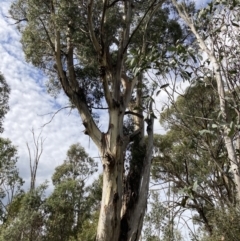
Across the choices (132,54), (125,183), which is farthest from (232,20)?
(125,183)

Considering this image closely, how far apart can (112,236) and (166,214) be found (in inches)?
99.6

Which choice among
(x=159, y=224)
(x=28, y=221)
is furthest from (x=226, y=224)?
(x=28, y=221)

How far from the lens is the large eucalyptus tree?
20.0ft

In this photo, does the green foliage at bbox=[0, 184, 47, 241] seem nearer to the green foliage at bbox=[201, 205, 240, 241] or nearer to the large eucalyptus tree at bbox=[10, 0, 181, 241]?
the large eucalyptus tree at bbox=[10, 0, 181, 241]

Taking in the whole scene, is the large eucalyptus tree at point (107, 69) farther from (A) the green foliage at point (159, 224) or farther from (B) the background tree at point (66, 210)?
(B) the background tree at point (66, 210)

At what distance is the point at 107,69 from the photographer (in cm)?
710

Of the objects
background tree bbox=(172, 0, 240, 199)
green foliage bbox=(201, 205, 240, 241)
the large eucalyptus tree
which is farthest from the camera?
the large eucalyptus tree

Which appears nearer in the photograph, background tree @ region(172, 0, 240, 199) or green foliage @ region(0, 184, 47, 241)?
background tree @ region(172, 0, 240, 199)

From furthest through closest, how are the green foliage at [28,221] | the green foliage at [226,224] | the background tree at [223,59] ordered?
the green foliage at [28,221]
the green foliage at [226,224]
the background tree at [223,59]

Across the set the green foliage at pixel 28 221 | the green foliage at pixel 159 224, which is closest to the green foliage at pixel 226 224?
the green foliage at pixel 159 224

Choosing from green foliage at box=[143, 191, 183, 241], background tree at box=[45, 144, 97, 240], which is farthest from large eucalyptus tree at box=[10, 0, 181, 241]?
background tree at box=[45, 144, 97, 240]

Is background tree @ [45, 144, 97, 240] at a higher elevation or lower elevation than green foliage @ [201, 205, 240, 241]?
higher

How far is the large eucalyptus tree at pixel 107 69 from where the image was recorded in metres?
6.11

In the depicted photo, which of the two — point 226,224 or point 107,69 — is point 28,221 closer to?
point 107,69
